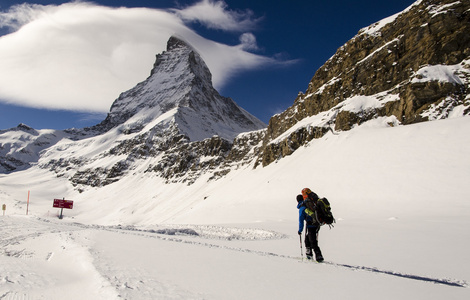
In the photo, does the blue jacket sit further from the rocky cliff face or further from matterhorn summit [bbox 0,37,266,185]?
matterhorn summit [bbox 0,37,266,185]

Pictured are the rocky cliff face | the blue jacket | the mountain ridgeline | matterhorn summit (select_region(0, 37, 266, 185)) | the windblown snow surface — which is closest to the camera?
the windblown snow surface

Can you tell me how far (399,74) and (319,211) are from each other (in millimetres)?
50271

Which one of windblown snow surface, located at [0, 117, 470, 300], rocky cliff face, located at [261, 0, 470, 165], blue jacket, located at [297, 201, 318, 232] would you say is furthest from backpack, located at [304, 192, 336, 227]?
rocky cliff face, located at [261, 0, 470, 165]

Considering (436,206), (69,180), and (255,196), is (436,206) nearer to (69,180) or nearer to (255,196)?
(255,196)

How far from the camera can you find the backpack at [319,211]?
709 centimetres

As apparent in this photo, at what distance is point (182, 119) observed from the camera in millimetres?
165500

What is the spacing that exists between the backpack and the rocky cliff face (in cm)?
3948

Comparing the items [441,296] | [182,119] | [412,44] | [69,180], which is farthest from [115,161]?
[441,296]

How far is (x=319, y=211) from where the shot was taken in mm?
7172

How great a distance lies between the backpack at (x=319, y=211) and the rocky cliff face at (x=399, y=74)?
130 ft

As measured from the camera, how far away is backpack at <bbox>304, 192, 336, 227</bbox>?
23.3ft

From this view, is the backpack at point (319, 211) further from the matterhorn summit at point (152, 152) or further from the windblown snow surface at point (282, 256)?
the matterhorn summit at point (152, 152)

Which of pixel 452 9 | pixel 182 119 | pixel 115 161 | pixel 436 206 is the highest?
pixel 182 119

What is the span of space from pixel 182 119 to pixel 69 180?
6586 cm
